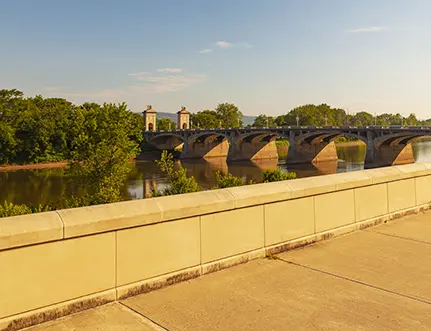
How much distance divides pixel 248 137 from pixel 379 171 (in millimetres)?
67634

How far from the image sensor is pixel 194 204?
4.53m

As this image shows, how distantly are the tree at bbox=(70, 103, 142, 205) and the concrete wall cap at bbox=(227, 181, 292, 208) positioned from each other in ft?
72.5

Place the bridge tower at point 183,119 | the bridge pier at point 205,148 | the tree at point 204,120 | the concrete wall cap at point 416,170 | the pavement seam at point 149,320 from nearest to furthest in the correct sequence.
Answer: the pavement seam at point 149,320, the concrete wall cap at point 416,170, the bridge pier at point 205,148, the bridge tower at point 183,119, the tree at point 204,120

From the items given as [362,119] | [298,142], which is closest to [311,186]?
[298,142]

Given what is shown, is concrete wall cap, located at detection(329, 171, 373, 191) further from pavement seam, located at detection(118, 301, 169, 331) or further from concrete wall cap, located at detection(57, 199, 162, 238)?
pavement seam, located at detection(118, 301, 169, 331)

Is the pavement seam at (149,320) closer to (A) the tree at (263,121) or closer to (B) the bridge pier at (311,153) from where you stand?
(B) the bridge pier at (311,153)

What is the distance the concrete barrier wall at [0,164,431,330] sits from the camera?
348 cm

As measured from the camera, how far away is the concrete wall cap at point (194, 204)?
4352 mm

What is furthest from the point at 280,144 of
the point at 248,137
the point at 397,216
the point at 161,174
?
the point at 397,216

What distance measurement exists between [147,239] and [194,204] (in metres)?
0.65

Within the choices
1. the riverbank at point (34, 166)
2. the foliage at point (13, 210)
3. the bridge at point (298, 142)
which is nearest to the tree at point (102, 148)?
the foliage at point (13, 210)

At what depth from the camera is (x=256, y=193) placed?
5.12 meters

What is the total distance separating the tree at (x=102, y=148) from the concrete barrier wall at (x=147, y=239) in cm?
2199

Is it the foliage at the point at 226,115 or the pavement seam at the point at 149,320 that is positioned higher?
the foliage at the point at 226,115
